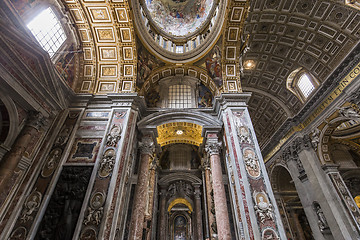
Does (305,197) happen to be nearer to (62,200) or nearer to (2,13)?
(62,200)

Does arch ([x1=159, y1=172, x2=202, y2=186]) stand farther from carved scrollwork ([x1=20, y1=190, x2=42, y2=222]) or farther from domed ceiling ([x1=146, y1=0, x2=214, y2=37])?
domed ceiling ([x1=146, y1=0, x2=214, y2=37])

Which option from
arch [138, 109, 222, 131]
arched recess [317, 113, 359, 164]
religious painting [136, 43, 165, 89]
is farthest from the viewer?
arched recess [317, 113, 359, 164]

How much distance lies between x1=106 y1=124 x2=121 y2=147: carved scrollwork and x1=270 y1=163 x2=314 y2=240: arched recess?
1411 centimetres

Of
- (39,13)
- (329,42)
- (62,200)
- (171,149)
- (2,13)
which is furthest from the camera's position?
(171,149)

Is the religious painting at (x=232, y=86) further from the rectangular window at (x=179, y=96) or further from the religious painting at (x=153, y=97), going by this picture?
the religious painting at (x=153, y=97)

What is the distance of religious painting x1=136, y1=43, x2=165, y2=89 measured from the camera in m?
10.5

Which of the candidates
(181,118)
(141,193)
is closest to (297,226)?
(181,118)

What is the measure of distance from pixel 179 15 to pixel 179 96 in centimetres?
779

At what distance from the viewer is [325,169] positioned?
10.5m

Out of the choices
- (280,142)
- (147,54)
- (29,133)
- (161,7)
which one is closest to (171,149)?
(147,54)

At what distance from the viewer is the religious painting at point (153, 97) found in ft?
38.2

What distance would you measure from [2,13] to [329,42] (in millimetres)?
15701

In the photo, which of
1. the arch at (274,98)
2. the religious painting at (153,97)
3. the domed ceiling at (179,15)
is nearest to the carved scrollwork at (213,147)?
the religious painting at (153,97)

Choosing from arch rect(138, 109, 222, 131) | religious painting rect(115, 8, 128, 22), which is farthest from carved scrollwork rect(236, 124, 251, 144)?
religious painting rect(115, 8, 128, 22)
